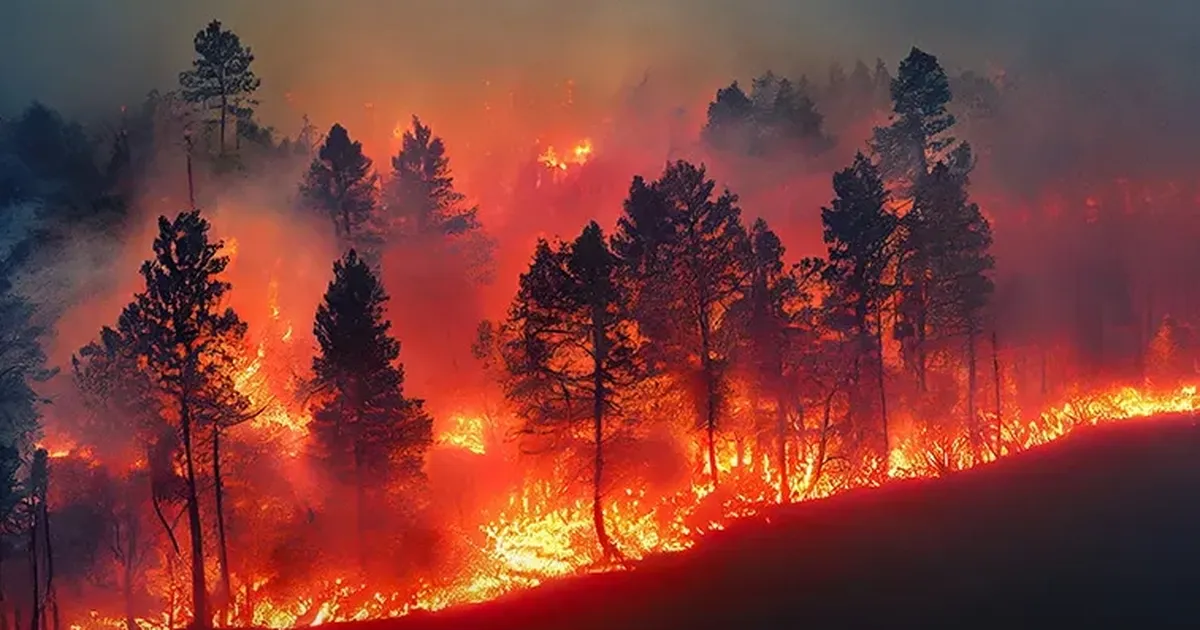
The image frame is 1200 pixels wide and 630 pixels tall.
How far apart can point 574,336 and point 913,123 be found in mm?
41407

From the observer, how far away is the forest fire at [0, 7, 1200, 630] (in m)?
35.6

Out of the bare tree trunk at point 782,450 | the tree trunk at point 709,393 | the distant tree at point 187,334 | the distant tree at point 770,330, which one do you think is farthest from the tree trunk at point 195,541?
the bare tree trunk at point 782,450

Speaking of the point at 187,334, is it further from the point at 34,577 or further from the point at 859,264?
the point at 859,264

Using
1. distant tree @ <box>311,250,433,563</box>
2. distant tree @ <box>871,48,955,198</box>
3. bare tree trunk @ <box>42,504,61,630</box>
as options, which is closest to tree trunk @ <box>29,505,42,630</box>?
bare tree trunk @ <box>42,504,61,630</box>

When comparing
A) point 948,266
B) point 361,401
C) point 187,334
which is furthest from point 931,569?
point 187,334

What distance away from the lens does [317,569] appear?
35719 millimetres

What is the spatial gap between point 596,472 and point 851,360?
1959cm

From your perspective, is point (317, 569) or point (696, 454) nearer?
point (317, 569)

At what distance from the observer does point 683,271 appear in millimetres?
42938

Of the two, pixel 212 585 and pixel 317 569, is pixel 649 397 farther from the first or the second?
pixel 212 585

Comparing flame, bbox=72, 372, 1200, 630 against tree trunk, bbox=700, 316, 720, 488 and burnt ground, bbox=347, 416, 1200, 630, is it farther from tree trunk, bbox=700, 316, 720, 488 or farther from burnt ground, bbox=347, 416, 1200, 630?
tree trunk, bbox=700, 316, 720, 488

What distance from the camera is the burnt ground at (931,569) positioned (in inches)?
1176

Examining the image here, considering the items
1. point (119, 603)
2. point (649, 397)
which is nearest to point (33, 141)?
point (119, 603)

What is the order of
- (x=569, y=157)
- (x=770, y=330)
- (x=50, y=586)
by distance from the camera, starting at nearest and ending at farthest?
(x=50, y=586) < (x=770, y=330) < (x=569, y=157)
